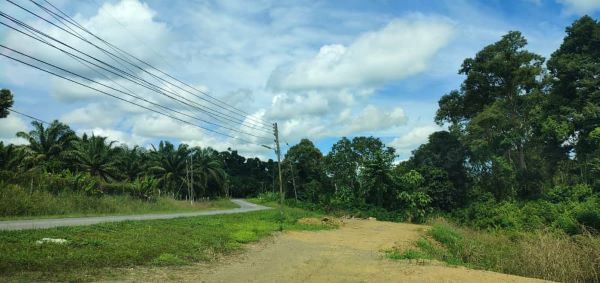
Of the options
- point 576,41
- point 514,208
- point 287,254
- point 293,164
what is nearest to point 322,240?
point 287,254

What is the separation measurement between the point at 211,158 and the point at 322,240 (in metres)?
58.1

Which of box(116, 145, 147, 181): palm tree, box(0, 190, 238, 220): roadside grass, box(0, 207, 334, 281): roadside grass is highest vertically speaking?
box(116, 145, 147, 181): palm tree

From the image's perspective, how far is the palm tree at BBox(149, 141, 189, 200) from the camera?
6788 centimetres

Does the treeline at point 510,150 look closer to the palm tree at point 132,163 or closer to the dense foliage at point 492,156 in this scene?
the dense foliage at point 492,156

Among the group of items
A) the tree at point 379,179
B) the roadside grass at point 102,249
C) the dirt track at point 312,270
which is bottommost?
the dirt track at point 312,270

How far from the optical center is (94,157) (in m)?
50.1

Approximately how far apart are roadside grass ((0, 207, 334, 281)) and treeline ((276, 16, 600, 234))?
24.1m

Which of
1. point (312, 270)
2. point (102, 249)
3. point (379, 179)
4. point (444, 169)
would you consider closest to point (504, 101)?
point (444, 169)

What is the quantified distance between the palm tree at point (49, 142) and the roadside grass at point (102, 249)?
114ft

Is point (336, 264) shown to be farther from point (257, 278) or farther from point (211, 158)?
point (211, 158)

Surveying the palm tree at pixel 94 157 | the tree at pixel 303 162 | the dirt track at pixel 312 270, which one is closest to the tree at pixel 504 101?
the dirt track at pixel 312 270

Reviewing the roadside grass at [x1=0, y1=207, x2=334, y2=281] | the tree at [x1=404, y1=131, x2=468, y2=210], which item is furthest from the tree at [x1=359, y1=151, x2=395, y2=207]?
the roadside grass at [x1=0, y1=207, x2=334, y2=281]

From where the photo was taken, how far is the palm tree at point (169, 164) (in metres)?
67.9

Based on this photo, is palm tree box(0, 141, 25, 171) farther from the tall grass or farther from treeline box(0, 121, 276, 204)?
the tall grass
